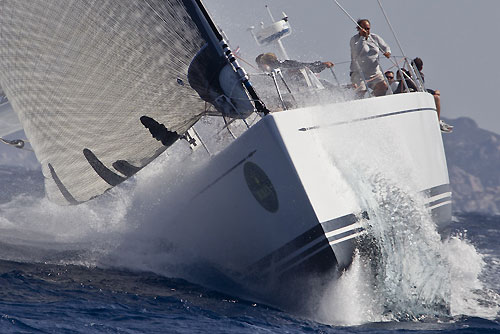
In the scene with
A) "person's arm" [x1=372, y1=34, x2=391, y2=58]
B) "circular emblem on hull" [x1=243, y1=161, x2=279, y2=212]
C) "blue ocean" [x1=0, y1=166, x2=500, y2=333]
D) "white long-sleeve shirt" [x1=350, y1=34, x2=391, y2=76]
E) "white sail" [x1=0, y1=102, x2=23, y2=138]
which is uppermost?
"white sail" [x1=0, y1=102, x2=23, y2=138]

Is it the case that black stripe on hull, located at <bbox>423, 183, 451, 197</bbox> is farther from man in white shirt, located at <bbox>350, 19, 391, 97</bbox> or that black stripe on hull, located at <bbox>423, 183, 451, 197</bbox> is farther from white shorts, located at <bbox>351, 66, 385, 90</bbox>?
white shorts, located at <bbox>351, 66, 385, 90</bbox>

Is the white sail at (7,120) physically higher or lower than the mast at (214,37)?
higher

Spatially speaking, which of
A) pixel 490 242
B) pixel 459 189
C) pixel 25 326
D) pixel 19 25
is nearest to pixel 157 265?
pixel 25 326

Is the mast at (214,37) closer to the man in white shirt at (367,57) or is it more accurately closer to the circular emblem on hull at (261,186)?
the circular emblem on hull at (261,186)

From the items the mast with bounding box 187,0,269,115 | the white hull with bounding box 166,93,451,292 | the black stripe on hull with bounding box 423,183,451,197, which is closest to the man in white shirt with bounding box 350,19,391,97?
the white hull with bounding box 166,93,451,292

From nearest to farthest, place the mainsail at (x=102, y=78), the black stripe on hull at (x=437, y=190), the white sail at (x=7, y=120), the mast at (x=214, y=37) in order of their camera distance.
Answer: the mast at (x=214, y=37)
the mainsail at (x=102, y=78)
the black stripe on hull at (x=437, y=190)
the white sail at (x=7, y=120)

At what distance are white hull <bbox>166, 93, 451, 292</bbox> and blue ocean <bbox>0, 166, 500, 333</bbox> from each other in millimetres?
367

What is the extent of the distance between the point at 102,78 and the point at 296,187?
293 cm

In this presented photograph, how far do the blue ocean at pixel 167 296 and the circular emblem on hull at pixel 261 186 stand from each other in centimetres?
106

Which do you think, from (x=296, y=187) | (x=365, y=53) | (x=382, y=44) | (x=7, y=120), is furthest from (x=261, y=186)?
(x=7, y=120)

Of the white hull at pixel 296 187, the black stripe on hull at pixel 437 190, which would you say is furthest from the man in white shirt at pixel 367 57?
the black stripe on hull at pixel 437 190

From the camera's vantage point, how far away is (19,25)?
30.1 ft

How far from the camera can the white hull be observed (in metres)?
6.92

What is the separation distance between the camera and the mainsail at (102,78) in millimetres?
7520
